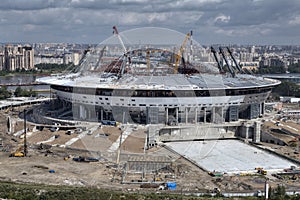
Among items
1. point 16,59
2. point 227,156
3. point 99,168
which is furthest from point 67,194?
point 16,59

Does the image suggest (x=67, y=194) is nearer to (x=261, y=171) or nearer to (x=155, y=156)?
(x=155, y=156)

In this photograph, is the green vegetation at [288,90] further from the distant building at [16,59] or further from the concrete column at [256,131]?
the distant building at [16,59]

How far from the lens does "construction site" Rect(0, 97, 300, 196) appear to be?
63.4 ft

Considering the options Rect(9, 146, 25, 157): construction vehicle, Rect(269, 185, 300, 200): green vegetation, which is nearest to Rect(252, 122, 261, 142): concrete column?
Rect(269, 185, 300, 200): green vegetation

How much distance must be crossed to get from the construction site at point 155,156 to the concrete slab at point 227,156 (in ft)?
0.18

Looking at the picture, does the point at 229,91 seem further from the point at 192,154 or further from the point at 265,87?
the point at 192,154

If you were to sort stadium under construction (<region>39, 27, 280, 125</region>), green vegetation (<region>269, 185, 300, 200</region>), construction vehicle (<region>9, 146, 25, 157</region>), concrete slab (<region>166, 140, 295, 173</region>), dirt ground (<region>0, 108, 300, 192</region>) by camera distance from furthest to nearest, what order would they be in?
stadium under construction (<region>39, 27, 280, 125</region>), construction vehicle (<region>9, 146, 25, 157</region>), concrete slab (<region>166, 140, 295, 173</region>), dirt ground (<region>0, 108, 300, 192</region>), green vegetation (<region>269, 185, 300, 200</region>)

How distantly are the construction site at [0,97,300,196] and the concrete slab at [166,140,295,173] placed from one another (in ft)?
0.18

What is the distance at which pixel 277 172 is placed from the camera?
2183 centimetres

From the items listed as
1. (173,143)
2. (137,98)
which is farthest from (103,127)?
(173,143)

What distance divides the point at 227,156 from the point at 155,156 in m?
4.53

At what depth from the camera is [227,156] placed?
2514cm

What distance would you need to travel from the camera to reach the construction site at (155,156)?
19328 millimetres

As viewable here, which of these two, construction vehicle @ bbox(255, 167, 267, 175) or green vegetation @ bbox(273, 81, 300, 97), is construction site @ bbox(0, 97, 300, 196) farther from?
green vegetation @ bbox(273, 81, 300, 97)
